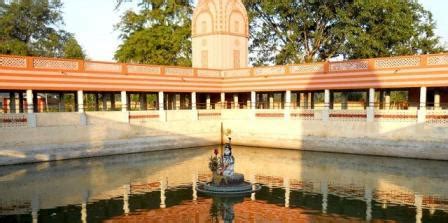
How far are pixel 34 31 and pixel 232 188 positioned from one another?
139ft

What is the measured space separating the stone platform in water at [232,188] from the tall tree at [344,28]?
26595mm

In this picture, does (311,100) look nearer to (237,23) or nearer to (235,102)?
(235,102)

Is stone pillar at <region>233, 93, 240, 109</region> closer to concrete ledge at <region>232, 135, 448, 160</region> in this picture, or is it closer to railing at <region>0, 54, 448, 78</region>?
railing at <region>0, 54, 448, 78</region>

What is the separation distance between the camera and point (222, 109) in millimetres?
35219

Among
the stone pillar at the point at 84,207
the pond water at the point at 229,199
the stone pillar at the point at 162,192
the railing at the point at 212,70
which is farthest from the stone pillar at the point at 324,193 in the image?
the railing at the point at 212,70

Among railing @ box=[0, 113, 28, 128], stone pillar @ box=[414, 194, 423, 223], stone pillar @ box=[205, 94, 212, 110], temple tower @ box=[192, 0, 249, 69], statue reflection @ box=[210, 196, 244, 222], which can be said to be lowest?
stone pillar @ box=[414, 194, 423, 223]

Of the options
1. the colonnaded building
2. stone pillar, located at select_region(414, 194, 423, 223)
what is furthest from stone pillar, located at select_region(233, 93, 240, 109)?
stone pillar, located at select_region(414, 194, 423, 223)

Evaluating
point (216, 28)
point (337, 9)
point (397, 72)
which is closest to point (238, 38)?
point (216, 28)

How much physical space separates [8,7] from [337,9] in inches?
1428

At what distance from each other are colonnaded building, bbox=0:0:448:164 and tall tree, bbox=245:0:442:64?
25.6ft

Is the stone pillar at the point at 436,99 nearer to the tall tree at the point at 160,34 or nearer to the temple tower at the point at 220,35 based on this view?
the temple tower at the point at 220,35

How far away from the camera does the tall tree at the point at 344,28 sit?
39.1 m

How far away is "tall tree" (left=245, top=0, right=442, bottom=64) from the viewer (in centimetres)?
3912

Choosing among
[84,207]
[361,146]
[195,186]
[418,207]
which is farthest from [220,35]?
[418,207]
